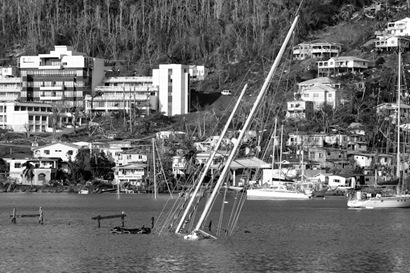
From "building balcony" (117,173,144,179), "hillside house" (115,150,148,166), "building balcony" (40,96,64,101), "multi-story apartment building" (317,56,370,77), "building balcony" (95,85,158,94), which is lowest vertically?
"building balcony" (117,173,144,179)

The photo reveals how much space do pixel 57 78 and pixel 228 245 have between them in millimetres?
134437

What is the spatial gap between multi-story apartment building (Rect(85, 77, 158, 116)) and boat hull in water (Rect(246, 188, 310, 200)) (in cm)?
6425

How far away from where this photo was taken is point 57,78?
626 ft

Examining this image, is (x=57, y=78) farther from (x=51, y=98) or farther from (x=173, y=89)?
(x=173, y=89)

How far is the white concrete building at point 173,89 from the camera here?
610ft

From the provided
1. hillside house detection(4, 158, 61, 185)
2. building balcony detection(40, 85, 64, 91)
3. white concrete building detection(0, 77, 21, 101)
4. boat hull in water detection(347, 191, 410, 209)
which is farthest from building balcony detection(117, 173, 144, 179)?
A: white concrete building detection(0, 77, 21, 101)

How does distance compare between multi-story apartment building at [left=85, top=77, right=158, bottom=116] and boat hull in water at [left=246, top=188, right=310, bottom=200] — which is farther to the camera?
multi-story apartment building at [left=85, top=77, right=158, bottom=116]

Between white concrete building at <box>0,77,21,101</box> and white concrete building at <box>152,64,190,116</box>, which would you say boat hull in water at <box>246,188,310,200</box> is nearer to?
white concrete building at <box>152,64,190,116</box>

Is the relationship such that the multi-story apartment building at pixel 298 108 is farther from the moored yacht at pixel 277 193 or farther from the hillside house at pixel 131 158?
the moored yacht at pixel 277 193

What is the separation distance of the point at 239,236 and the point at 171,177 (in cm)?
7231

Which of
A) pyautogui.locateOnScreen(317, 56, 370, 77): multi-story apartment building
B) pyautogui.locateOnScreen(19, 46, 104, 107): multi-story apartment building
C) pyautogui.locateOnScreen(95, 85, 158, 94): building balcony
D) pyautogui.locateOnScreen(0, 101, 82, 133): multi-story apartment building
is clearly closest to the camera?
pyautogui.locateOnScreen(0, 101, 82, 133): multi-story apartment building

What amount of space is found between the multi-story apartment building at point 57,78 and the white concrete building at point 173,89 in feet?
43.7

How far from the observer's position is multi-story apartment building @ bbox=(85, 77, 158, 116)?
187m

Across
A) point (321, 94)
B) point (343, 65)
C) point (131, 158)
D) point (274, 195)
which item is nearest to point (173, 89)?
point (321, 94)
